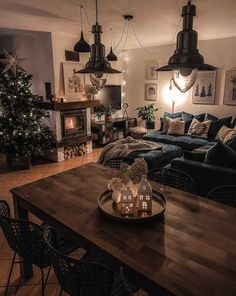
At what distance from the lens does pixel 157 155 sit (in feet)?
13.9

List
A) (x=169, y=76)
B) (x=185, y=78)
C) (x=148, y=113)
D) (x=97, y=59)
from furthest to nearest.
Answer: (x=148, y=113)
(x=169, y=76)
(x=97, y=59)
(x=185, y=78)

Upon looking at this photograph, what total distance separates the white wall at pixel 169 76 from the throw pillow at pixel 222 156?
340cm

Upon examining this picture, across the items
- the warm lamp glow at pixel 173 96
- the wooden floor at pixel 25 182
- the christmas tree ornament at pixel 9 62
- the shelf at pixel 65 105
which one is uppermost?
the christmas tree ornament at pixel 9 62

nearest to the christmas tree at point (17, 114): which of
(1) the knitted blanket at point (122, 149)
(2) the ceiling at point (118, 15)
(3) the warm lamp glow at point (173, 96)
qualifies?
(2) the ceiling at point (118, 15)

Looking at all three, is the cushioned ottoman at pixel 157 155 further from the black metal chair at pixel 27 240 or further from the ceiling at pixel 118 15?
the black metal chair at pixel 27 240

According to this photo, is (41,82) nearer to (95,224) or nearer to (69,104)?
(69,104)

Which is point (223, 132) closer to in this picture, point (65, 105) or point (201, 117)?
point (201, 117)

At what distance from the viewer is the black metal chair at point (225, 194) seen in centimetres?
216

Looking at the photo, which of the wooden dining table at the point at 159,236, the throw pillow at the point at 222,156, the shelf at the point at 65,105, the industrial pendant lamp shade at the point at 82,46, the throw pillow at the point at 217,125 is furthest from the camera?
the throw pillow at the point at 217,125

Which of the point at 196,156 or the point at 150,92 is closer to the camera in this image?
the point at 196,156

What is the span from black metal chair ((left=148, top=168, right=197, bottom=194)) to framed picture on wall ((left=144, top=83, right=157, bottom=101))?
4795 mm

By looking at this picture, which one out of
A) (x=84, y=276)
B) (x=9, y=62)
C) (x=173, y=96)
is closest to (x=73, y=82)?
(x=9, y=62)

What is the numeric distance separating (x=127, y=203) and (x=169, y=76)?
5.53 metres

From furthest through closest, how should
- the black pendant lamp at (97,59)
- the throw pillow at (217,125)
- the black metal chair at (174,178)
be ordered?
the throw pillow at (217,125)
the black metal chair at (174,178)
the black pendant lamp at (97,59)
